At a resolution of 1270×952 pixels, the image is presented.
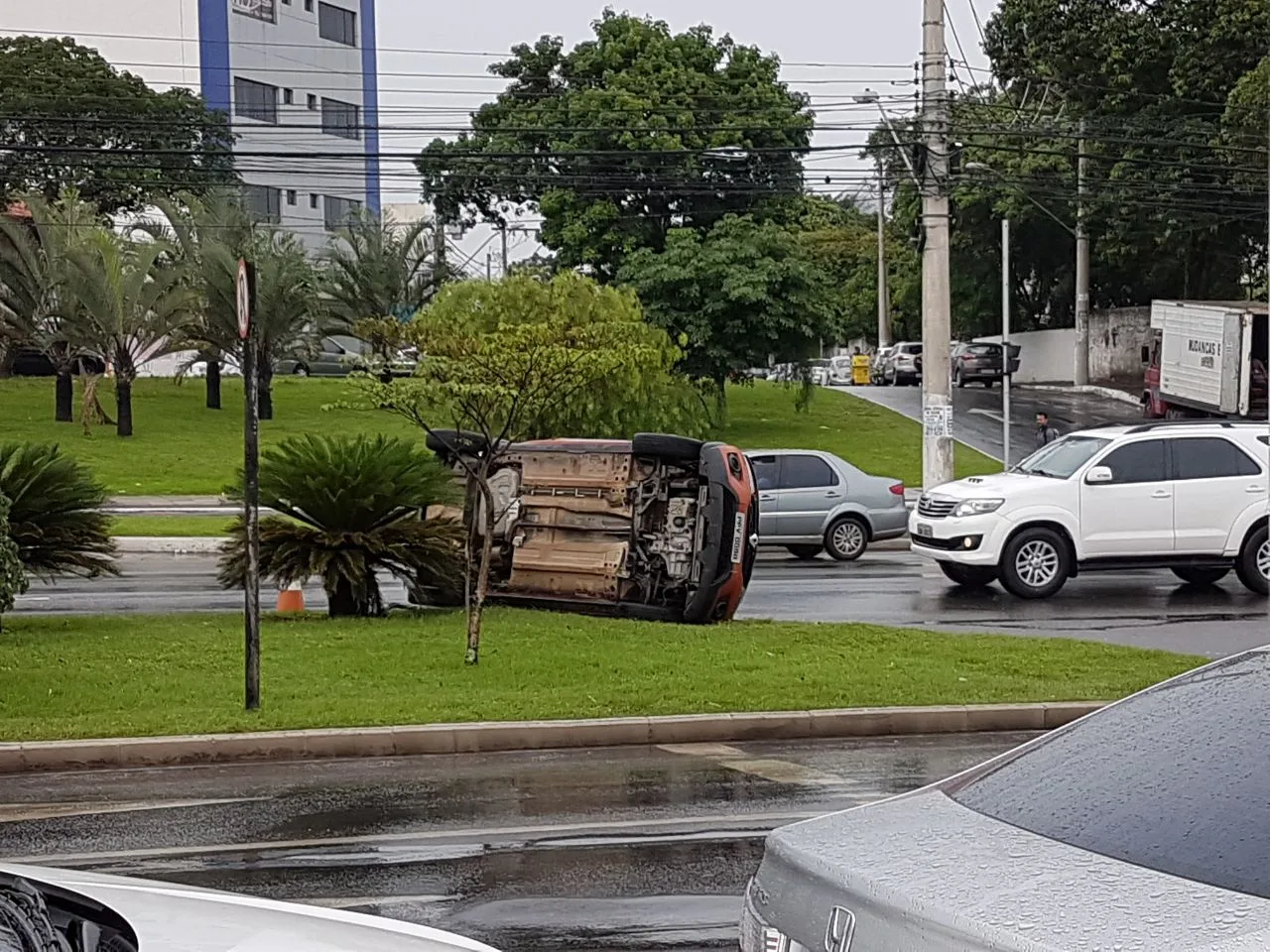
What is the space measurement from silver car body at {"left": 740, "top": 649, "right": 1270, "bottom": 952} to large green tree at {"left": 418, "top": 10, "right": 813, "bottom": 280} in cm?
4324

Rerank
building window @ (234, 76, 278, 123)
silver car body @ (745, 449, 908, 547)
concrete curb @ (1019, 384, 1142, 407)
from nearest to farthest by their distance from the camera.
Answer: silver car body @ (745, 449, 908, 547)
concrete curb @ (1019, 384, 1142, 407)
building window @ (234, 76, 278, 123)

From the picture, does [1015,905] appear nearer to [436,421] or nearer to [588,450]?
[588,450]

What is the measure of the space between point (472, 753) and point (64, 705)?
2.99 meters

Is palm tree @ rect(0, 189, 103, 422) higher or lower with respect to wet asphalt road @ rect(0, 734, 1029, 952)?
higher

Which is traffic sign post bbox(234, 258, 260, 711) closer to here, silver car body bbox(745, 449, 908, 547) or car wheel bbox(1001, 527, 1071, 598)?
car wheel bbox(1001, 527, 1071, 598)

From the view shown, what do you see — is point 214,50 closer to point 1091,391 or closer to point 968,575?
point 1091,391

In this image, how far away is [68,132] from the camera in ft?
189

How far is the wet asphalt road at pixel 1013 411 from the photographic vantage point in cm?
4269

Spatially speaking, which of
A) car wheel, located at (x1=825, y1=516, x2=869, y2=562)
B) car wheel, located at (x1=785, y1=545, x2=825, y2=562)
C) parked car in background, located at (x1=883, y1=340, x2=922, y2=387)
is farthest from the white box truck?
parked car in background, located at (x1=883, y1=340, x2=922, y2=387)

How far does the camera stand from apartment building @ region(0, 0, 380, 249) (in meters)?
70.1

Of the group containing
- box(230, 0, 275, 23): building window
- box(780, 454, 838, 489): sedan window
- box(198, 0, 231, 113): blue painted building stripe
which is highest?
box(230, 0, 275, 23): building window

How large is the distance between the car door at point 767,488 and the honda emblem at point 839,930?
19441 mm

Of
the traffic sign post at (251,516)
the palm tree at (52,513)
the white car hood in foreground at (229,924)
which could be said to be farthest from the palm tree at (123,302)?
the white car hood in foreground at (229,924)

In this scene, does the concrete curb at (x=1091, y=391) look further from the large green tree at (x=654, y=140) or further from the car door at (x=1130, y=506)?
the car door at (x=1130, y=506)
